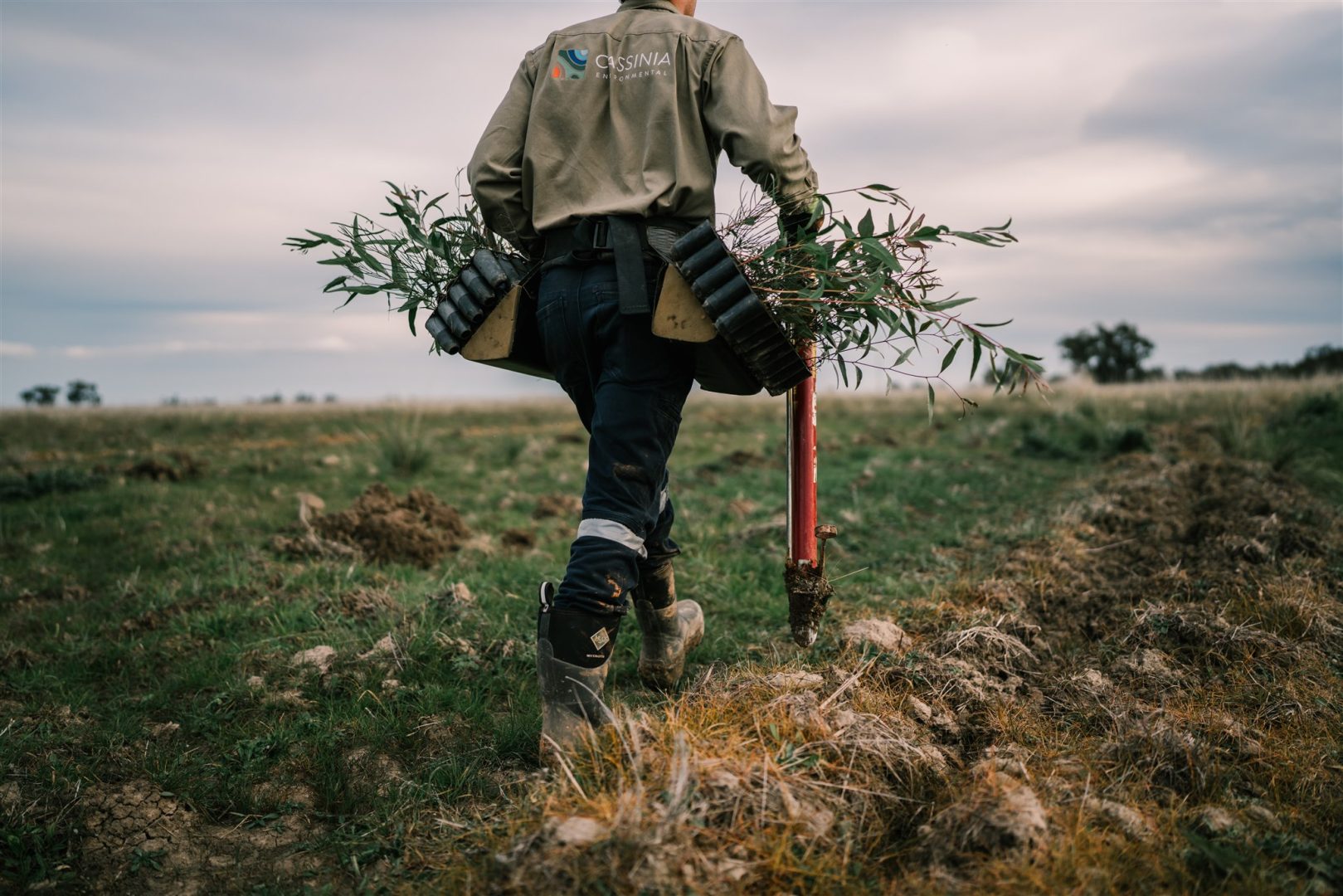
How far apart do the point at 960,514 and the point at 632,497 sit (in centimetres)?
445

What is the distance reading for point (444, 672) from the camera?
11.0ft

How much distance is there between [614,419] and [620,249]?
54cm

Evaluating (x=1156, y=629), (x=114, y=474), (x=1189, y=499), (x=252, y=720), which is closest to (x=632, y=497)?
(x=252, y=720)

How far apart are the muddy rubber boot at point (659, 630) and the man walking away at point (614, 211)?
0.40m

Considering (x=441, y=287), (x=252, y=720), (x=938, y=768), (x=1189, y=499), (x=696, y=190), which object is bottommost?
(x=252, y=720)

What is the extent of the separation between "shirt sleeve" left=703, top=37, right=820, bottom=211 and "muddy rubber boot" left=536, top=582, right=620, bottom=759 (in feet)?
5.03

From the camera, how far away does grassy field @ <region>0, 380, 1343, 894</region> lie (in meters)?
1.81

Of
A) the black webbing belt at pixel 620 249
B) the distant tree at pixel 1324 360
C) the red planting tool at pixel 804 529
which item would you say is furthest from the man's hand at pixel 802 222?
the distant tree at pixel 1324 360

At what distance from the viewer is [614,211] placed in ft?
8.65

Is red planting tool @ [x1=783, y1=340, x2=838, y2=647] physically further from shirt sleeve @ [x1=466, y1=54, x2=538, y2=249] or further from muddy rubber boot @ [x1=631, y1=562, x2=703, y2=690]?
shirt sleeve @ [x1=466, y1=54, x2=538, y2=249]

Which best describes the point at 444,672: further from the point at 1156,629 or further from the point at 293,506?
the point at 293,506

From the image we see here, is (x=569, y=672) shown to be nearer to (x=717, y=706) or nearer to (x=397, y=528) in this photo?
(x=717, y=706)

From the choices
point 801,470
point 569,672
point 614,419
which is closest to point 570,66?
point 614,419

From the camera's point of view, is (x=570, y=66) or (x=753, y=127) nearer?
(x=753, y=127)
